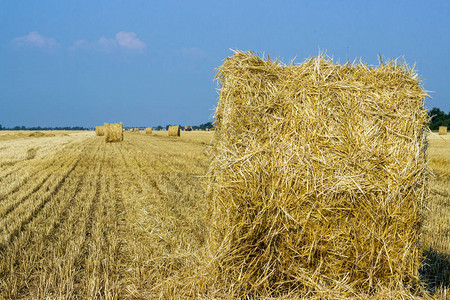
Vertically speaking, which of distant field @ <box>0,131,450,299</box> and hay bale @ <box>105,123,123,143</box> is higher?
hay bale @ <box>105,123,123,143</box>

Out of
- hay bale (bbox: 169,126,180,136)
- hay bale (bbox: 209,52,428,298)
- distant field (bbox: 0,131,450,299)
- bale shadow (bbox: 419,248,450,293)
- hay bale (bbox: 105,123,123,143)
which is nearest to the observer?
hay bale (bbox: 209,52,428,298)

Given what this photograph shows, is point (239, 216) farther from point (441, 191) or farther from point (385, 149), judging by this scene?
point (441, 191)

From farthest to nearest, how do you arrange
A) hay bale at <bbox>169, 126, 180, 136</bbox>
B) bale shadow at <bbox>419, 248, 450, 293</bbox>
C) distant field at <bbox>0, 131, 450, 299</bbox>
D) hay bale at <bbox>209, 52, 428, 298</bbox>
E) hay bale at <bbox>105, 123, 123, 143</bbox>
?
hay bale at <bbox>169, 126, 180, 136</bbox> < hay bale at <bbox>105, 123, 123, 143</bbox> < bale shadow at <bbox>419, 248, 450, 293</bbox> < distant field at <bbox>0, 131, 450, 299</bbox> < hay bale at <bbox>209, 52, 428, 298</bbox>

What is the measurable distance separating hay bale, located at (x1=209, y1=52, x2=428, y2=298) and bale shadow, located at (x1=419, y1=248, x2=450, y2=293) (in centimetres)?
46

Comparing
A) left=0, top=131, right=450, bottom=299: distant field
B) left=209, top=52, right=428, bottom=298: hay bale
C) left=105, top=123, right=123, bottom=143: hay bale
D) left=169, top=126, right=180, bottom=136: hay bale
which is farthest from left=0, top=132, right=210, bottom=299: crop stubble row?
left=169, top=126, right=180, bottom=136: hay bale

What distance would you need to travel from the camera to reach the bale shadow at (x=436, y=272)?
3949 mm

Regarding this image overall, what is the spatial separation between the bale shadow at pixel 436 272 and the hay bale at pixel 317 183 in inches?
18.2

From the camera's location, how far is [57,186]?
29.5 ft

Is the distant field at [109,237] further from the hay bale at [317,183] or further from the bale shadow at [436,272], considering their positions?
the hay bale at [317,183]

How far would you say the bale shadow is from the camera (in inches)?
155

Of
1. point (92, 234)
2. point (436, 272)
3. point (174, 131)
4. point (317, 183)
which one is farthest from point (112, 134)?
point (436, 272)

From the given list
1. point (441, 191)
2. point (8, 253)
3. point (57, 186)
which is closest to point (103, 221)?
point (8, 253)

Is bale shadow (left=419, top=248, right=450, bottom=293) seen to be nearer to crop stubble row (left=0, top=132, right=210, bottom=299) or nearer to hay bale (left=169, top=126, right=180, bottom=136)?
crop stubble row (left=0, top=132, right=210, bottom=299)

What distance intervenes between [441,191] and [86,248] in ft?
27.6
